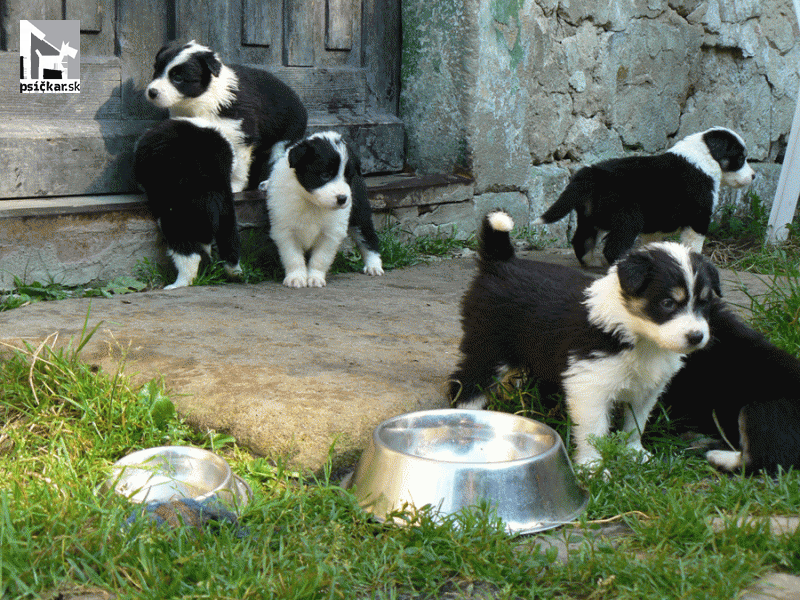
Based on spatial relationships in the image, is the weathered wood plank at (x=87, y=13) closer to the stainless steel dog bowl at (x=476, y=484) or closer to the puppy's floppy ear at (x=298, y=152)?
the puppy's floppy ear at (x=298, y=152)

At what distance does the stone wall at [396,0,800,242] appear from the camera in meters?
5.96

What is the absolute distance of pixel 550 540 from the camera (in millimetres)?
2309

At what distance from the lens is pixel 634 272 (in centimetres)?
265

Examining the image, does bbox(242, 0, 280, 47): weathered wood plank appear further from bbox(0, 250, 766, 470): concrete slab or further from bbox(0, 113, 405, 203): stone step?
bbox(0, 250, 766, 470): concrete slab

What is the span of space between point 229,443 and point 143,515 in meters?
0.64

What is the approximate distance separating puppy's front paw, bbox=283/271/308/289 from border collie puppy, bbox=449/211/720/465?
1.79 meters

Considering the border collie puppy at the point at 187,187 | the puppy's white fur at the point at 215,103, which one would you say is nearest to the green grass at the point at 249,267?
the border collie puppy at the point at 187,187

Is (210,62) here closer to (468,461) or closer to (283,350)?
(283,350)

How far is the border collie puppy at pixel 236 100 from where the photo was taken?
476cm

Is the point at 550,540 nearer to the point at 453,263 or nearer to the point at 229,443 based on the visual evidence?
the point at 229,443

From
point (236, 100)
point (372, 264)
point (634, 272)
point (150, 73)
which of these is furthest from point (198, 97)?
point (634, 272)

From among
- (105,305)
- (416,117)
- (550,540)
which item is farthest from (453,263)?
(550,540)

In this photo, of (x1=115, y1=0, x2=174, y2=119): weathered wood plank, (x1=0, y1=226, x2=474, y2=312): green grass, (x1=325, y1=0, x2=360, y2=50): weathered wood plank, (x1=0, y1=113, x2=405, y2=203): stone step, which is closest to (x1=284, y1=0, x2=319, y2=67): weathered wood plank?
(x1=325, y1=0, x2=360, y2=50): weathered wood plank
